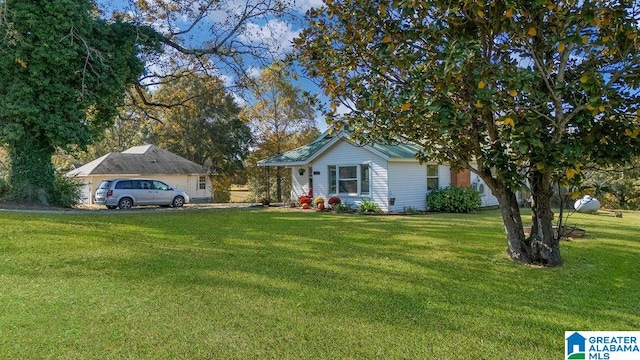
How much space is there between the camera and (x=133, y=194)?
65.6 ft

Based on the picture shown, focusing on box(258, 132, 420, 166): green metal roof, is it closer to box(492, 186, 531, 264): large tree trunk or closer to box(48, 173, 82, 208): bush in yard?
box(48, 173, 82, 208): bush in yard

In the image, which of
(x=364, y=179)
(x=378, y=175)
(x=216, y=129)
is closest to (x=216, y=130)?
(x=216, y=129)

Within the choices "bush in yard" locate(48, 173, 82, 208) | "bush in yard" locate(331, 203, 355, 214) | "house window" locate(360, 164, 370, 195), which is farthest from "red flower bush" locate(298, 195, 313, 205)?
"bush in yard" locate(48, 173, 82, 208)

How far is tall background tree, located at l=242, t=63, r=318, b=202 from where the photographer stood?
98.0 ft

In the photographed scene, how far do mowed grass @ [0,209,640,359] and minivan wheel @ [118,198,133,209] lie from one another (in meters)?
11.0

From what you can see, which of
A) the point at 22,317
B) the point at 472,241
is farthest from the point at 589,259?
the point at 22,317

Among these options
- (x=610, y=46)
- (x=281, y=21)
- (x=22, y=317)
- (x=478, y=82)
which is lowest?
(x=22, y=317)

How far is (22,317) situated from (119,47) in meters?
14.9

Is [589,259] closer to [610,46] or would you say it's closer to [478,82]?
[610,46]

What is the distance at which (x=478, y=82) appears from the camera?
198 inches

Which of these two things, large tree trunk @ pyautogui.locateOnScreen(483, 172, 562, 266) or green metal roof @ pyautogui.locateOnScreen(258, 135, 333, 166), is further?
green metal roof @ pyautogui.locateOnScreen(258, 135, 333, 166)

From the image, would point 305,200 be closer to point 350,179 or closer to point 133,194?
point 350,179

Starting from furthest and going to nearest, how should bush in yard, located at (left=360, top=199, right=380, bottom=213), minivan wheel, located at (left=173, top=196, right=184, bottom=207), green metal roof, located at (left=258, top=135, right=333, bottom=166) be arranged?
minivan wheel, located at (left=173, top=196, right=184, bottom=207), green metal roof, located at (left=258, top=135, right=333, bottom=166), bush in yard, located at (left=360, top=199, right=380, bottom=213)

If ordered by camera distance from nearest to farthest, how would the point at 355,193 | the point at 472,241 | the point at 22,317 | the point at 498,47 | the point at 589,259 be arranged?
the point at 22,317 < the point at 498,47 < the point at 589,259 < the point at 472,241 < the point at 355,193
